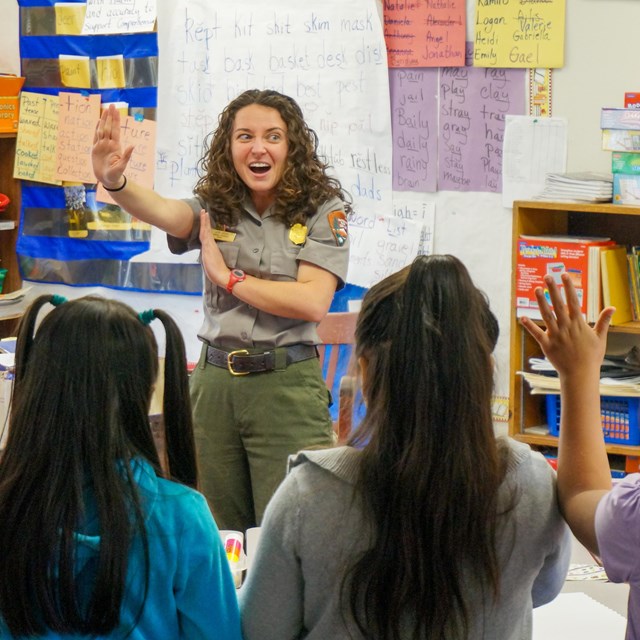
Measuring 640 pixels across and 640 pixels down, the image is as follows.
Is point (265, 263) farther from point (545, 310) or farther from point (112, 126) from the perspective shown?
point (545, 310)

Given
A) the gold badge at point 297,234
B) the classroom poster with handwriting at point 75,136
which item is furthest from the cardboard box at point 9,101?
the gold badge at point 297,234

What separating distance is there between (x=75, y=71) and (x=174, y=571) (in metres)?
3.54

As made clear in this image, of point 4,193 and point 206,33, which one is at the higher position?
point 206,33

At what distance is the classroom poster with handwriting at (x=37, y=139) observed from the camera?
457 cm

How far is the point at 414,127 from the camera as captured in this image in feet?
12.7

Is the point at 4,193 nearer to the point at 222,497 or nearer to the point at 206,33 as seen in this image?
the point at 206,33

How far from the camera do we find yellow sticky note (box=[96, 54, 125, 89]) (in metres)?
4.38

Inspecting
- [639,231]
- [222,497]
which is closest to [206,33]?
[639,231]

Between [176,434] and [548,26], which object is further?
[548,26]

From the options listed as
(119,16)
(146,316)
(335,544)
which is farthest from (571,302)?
(119,16)

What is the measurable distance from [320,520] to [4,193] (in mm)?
3793

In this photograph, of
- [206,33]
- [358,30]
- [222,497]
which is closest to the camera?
[222,497]

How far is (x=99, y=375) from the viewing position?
4.44ft

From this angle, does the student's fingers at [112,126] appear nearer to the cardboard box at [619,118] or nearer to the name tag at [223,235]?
the name tag at [223,235]
